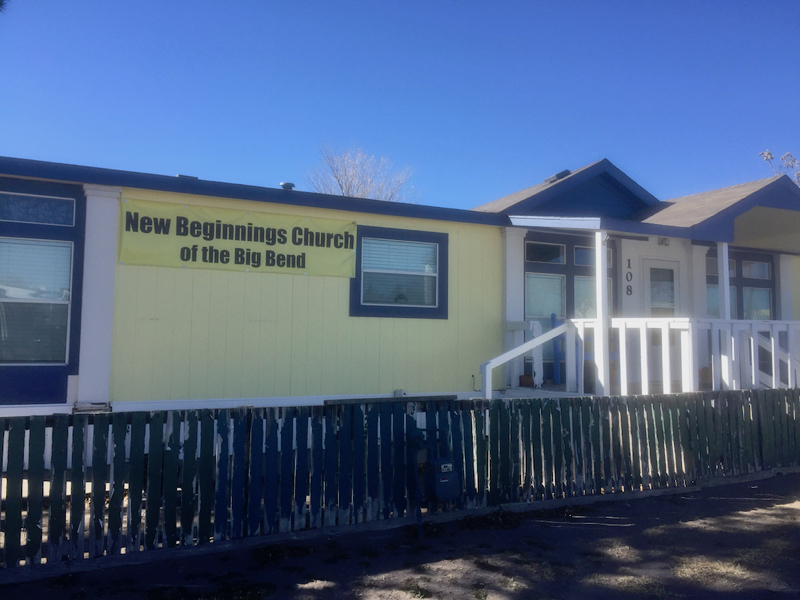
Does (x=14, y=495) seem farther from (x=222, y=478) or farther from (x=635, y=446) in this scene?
(x=635, y=446)

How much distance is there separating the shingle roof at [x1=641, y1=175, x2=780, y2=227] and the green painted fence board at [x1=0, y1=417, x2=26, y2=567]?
865cm

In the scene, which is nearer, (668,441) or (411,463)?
(411,463)

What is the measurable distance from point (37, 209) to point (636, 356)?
9.21 meters

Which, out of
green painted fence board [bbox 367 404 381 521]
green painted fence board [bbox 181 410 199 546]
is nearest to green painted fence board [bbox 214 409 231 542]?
green painted fence board [bbox 181 410 199 546]

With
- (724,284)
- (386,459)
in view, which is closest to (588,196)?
(724,284)

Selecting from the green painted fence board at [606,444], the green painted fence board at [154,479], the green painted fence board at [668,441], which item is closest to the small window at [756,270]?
the green painted fence board at [668,441]

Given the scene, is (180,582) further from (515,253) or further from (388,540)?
(515,253)

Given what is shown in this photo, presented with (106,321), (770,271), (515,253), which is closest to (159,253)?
(106,321)

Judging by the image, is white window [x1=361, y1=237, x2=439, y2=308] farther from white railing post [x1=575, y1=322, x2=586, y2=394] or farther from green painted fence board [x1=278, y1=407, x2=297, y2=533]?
green painted fence board [x1=278, y1=407, x2=297, y2=533]

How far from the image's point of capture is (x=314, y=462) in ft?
16.4

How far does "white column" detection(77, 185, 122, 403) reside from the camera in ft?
22.8

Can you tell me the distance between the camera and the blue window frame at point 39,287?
679 centimetres

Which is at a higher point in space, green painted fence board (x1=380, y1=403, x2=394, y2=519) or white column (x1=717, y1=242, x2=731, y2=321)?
white column (x1=717, y1=242, x2=731, y2=321)

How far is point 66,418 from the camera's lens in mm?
4352
